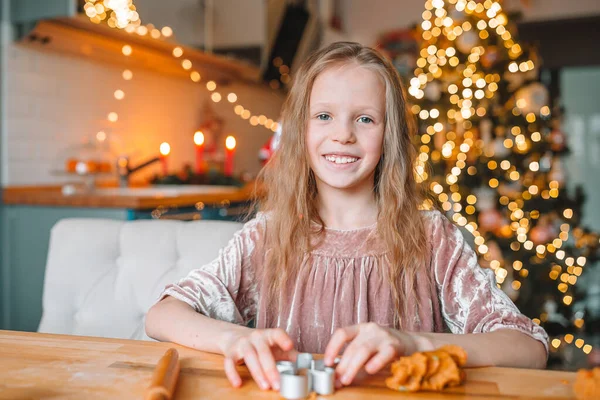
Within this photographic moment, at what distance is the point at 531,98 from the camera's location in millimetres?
3146

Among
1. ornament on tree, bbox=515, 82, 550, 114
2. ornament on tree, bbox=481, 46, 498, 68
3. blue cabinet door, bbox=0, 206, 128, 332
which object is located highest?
ornament on tree, bbox=481, 46, 498, 68

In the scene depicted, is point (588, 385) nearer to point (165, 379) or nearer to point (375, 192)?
point (165, 379)

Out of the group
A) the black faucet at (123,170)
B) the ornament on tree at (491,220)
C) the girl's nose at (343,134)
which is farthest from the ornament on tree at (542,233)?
the girl's nose at (343,134)

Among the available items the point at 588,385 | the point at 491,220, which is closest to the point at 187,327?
the point at 588,385

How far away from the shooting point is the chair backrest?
4.50 ft

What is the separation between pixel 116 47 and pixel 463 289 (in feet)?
8.11

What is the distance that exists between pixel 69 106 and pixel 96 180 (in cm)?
39

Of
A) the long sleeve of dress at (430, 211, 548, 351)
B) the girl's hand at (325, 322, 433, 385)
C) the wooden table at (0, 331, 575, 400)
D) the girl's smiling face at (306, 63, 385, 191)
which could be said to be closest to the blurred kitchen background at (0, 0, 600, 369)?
the girl's smiling face at (306, 63, 385, 191)

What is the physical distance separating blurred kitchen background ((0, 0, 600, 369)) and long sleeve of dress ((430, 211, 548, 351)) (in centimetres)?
92

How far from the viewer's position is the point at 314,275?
1.20 meters

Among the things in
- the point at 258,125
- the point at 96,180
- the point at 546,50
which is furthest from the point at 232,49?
the point at 546,50

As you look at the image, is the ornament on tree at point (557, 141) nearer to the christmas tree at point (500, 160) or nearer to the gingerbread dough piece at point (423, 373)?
the christmas tree at point (500, 160)

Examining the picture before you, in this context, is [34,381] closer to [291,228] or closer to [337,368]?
[337,368]

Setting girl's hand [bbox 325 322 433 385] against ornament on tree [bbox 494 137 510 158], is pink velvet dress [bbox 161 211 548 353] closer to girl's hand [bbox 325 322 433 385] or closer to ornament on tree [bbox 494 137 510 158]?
girl's hand [bbox 325 322 433 385]
